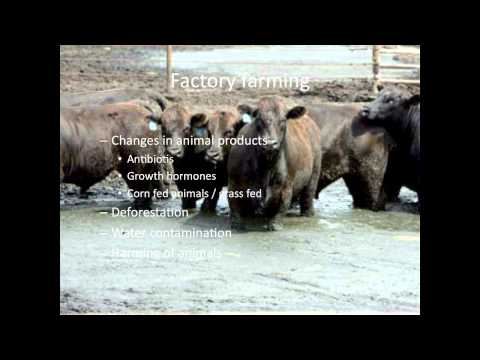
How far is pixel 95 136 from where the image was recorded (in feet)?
47.4

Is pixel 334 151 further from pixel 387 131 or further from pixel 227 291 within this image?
pixel 227 291

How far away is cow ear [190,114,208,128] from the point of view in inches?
545

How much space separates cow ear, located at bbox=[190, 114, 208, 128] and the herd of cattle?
11 millimetres

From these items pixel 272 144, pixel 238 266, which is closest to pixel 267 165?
pixel 272 144

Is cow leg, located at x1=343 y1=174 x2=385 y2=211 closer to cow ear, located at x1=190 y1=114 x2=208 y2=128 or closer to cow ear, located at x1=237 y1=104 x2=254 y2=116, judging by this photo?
cow ear, located at x1=190 y1=114 x2=208 y2=128

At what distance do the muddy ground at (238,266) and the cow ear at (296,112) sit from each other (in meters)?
0.28

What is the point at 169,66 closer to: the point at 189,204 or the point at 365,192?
the point at 189,204

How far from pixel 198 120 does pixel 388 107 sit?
2.65 metres

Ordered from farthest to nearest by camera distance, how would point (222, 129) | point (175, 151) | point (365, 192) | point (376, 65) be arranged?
1. point (376, 65)
2. point (365, 192)
3. point (222, 129)
4. point (175, 151)

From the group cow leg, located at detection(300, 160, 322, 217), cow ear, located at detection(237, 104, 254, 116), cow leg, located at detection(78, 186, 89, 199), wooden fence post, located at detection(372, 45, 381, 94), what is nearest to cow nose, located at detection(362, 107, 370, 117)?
wooden fence post, located at detection(372, 45, 381, 94)

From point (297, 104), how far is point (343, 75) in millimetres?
1044

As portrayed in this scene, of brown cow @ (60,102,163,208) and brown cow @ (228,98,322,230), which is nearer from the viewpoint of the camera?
brown cow @ (228,98,322,230)

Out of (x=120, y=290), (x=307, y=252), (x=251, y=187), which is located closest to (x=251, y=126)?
(x=251, y=187)

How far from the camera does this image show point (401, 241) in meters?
13.3
